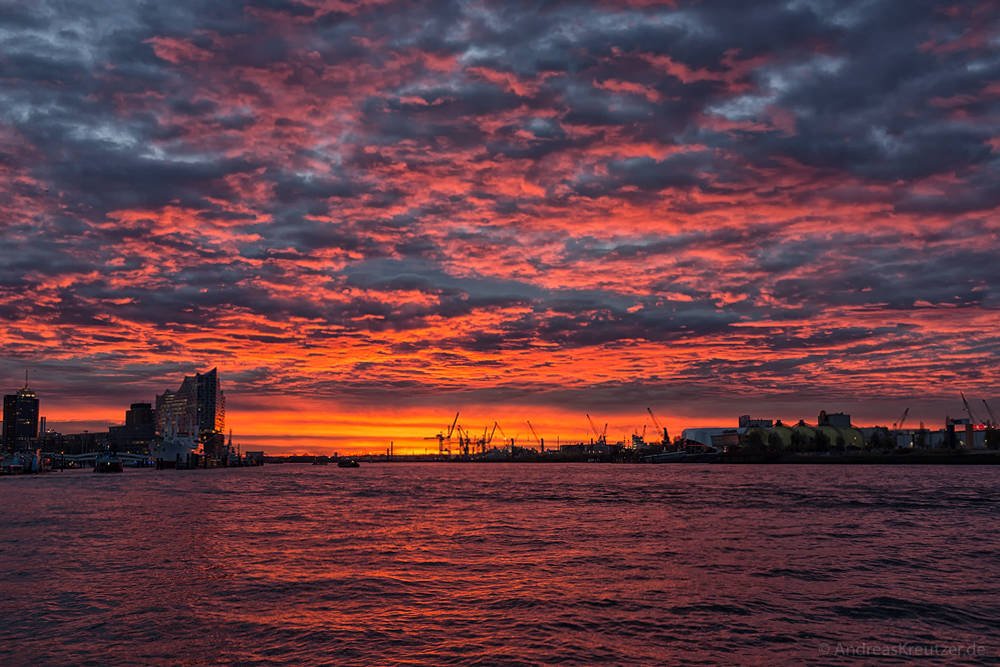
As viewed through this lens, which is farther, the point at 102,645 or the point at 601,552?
the point at 601,552

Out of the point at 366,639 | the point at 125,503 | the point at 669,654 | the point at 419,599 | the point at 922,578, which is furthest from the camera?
the point at 125,503

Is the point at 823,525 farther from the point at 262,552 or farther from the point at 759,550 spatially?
the point at 262,552

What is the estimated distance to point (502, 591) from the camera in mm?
37594

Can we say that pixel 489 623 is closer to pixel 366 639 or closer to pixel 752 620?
pixel 366 639

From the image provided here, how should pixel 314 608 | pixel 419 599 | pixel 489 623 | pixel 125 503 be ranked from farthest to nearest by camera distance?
pixel 125 503
pixel 419 599
pixel 314 608
pixel 489 623

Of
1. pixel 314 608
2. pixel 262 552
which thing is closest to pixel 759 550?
pixel 314 608

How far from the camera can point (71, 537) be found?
63.0 meters

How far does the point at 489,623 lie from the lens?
3072 cm

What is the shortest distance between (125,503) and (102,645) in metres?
94.2

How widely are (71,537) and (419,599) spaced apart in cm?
4405

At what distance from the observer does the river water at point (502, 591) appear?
26.9 metres

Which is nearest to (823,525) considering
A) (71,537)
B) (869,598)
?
(869,598)

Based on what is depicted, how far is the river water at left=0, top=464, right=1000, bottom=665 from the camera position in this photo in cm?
2691

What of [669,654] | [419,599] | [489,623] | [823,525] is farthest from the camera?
[823,525]
